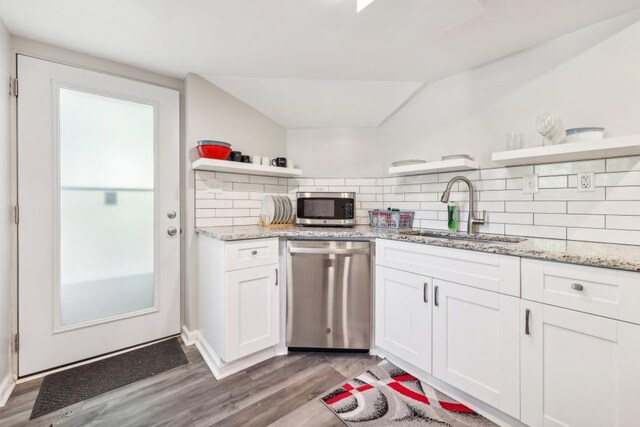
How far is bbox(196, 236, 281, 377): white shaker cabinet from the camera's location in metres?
1.72

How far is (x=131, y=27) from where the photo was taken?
5.12 feet

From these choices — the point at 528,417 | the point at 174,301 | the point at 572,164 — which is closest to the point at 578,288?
the point at 528,417

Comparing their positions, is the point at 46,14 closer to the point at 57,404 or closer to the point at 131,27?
the point at 131,27

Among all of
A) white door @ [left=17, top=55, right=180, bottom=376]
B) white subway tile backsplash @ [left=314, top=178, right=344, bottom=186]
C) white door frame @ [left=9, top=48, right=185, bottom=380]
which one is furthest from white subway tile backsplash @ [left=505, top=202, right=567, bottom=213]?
white door frame @ [left=9, top=48, right=185, bottom=380]

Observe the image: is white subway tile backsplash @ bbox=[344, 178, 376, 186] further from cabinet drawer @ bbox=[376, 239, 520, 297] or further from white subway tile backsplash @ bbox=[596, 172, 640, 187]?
white subway tile backsplash @ bbox=[596, 172, 640, 187]

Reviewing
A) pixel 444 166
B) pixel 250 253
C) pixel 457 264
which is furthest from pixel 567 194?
pixel 250 253

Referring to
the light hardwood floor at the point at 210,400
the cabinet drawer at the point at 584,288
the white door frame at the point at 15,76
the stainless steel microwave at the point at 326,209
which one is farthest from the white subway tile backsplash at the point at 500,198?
the light hardwood floor at the point at 210,400

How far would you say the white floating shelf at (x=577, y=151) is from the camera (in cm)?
123

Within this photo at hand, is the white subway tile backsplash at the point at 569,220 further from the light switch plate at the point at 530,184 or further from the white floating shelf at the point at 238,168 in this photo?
the white floating shelf at the point at 238,168

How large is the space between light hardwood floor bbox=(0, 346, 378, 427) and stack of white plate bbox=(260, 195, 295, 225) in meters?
1.14

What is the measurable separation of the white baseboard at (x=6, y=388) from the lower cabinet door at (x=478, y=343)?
240cm

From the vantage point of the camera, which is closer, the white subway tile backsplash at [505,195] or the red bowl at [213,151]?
the white subway tile backsplash at [505,195]

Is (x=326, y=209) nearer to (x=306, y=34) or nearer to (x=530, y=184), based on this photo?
(x=306, y=34)

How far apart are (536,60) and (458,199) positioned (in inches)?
38.3
